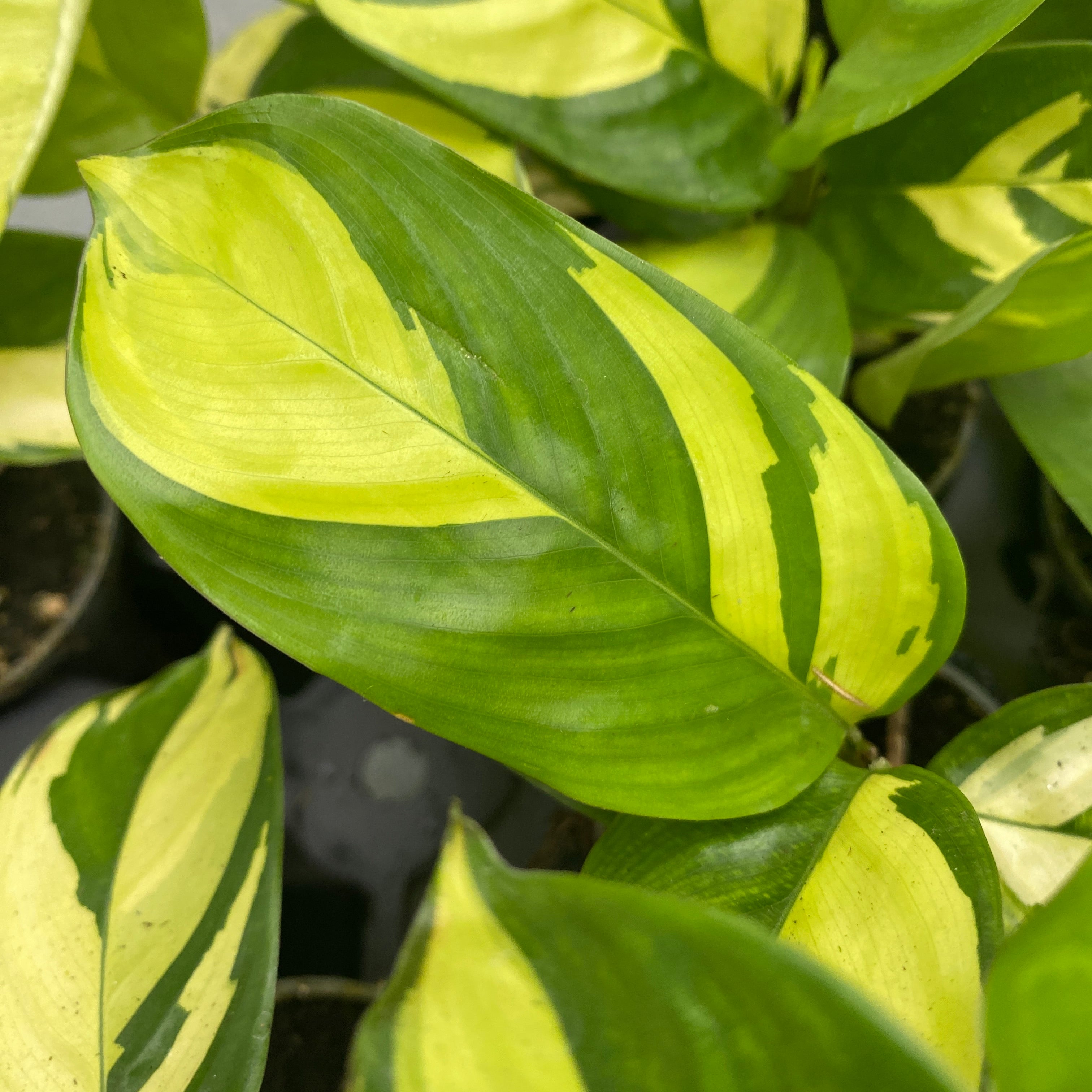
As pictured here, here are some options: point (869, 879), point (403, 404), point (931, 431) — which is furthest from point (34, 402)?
point (931, 431)

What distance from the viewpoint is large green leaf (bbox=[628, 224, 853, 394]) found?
0.50m

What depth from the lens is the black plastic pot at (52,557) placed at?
0.80 metres

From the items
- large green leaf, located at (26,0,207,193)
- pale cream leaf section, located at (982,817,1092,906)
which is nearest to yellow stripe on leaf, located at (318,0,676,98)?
large green leaf, located at (26,0,207,193)

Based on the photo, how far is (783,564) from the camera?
384 mm

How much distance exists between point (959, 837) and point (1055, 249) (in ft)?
0.90

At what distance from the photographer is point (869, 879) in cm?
38

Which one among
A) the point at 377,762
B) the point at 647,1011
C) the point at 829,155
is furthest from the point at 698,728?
the point at 377,762

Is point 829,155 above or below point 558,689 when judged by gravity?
above

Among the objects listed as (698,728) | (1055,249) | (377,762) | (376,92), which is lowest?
(377,762)

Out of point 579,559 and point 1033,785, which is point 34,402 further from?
point 1033,785

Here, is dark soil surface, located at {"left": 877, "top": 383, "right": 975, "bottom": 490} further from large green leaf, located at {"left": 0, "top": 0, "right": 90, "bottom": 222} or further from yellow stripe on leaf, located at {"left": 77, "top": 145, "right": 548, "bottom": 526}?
large green leaf, located at {"left": 0, "top": 0, "right": 90, "bottom": 222}

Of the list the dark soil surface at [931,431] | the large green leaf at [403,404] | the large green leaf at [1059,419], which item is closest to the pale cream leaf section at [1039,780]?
the large green leaf at [1059,419]

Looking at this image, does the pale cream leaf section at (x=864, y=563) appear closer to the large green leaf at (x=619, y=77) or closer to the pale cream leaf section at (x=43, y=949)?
the large green leaf at (x=619, y=77)

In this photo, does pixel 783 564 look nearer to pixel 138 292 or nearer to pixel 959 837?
pixel 959 837
